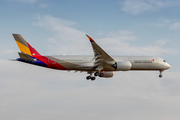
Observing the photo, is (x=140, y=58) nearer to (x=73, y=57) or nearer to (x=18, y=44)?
(x=73, y=57)

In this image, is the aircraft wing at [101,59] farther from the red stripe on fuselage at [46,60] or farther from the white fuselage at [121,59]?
the red stripe on fuselage at [46,60]

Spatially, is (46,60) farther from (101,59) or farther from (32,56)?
(101,59)

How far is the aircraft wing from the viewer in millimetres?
31497

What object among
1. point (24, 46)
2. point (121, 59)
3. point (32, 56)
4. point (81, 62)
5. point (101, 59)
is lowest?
point (81, 62)

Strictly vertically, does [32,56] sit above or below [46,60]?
above

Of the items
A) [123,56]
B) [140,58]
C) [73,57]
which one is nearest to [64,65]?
[73,57]

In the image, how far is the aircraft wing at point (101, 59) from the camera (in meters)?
31.5

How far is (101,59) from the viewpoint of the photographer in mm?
33688

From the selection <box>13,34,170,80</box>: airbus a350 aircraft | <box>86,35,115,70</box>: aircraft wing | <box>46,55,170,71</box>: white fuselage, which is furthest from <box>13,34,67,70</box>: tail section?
<box>86,35,115,70</box>: aircraft wing

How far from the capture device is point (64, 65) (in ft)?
120

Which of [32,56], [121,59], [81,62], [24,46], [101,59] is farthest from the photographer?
[121,59]

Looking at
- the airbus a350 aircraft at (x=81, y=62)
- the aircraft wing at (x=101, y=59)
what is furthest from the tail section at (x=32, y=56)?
the aircraft wing at (x=101, y=59)

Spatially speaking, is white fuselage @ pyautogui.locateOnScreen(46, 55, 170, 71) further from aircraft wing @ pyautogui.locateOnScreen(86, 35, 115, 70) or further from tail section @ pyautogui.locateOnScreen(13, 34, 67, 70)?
aircraft wing @ pyautogui.locateOnScreen(86, 35, 115, 70)

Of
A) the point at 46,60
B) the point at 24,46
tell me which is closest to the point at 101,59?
the point at 46,60
